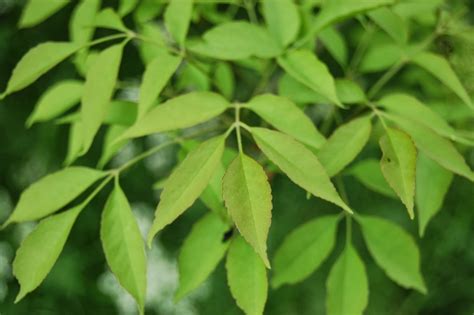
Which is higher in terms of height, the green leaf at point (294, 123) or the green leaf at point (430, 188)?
the green leaf at point (294, 123)

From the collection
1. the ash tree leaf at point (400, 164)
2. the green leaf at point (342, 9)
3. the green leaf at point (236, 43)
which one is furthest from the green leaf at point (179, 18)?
the ash tree leaf at point (400, 164)

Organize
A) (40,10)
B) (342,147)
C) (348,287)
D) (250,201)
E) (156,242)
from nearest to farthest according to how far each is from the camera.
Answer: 1. (250,201)
2. (342,147)
3. (348,287)
4. (40,10)
5. (156,242)

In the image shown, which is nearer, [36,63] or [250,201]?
[250,201]

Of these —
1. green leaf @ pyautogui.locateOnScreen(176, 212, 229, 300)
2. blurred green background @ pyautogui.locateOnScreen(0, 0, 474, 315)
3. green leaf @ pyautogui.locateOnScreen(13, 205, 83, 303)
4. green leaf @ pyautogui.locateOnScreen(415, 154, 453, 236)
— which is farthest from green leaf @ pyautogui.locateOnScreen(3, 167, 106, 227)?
blurred green background @ pyautogui.locateOnScreen(0, 0, 474, 315)

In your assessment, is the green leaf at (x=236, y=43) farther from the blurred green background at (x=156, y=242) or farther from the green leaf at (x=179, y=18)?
the blurred green background at (x=156, y=242)

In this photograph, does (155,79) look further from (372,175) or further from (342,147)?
(372,175)

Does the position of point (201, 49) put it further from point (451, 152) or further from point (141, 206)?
point (141, 206)

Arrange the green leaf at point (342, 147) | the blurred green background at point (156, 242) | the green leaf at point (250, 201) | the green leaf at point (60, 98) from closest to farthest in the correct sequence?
the green leaf at point (250, 201) → the green leaf at point (342, 147) → the green leaf at point (60, 98) → the blurred green background at point (156, 242)

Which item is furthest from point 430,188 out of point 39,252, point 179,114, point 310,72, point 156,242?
point 156,242
